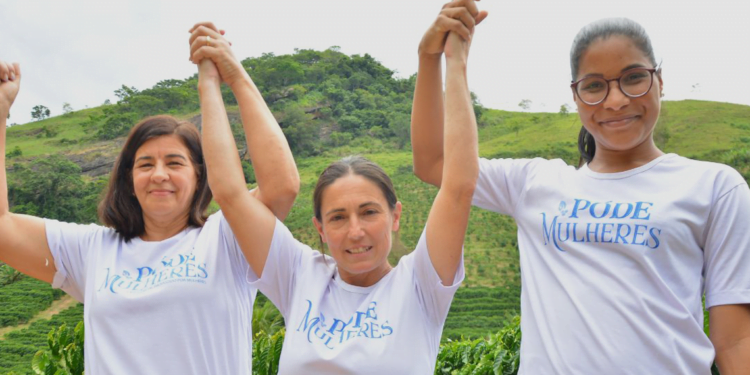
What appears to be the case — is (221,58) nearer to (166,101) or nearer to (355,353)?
(355,353)

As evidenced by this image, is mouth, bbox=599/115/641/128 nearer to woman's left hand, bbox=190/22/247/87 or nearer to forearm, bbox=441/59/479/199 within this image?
forearm, bbox=441/59/479/199

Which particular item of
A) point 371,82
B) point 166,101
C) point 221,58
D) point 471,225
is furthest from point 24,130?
point 221,58

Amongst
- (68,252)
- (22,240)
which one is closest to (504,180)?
(68,252)

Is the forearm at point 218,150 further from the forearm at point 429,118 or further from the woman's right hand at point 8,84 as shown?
the woman's right hand at point 8,84

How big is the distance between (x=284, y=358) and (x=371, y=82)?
82.1 meters

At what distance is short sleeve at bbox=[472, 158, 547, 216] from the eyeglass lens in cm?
25

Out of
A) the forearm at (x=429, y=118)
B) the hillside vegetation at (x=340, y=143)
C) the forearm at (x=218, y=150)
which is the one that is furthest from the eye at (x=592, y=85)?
the hillside vegetation at (x=340, y=143)

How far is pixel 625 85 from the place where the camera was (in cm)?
156

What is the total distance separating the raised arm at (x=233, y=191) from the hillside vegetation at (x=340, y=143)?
730 inches

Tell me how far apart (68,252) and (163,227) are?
30 cm

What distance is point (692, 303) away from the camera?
1.45 metres

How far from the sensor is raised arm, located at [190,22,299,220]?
184 centimetres

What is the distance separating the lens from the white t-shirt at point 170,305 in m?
1.75

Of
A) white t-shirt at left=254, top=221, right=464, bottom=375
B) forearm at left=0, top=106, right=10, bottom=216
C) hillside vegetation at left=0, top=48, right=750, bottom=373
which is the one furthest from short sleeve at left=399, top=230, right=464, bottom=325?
hillside vegetation at left=0, top=48, right=750, bottom=373
